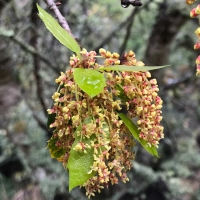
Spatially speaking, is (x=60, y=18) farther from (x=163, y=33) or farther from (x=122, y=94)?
(x=163, y=33)

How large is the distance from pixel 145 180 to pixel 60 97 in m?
1.79

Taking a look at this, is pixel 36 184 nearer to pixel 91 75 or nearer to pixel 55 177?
pixel 55 177

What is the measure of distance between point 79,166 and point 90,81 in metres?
0.16

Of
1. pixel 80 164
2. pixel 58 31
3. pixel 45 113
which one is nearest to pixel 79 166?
pixel 80 164

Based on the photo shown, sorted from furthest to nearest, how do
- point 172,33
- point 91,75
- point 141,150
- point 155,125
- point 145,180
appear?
point 141,150
point 145,180
point 172,33
point 155,125
point 91,75

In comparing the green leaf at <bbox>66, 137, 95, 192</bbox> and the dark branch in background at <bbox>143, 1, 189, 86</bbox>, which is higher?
the green leaf at <bbox>66, 137, 95, 192</bbox>

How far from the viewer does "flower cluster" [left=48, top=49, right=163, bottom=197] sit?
0.57 m

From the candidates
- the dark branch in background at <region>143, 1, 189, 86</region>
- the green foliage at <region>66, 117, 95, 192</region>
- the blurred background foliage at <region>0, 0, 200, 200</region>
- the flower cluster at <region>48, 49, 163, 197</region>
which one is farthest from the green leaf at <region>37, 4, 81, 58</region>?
the dark branch in background at <region>143, 1, 189, 86</region>

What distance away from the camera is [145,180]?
226cm

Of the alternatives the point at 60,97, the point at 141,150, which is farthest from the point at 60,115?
the point at 141,150

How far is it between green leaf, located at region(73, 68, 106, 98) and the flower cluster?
41 millimetres

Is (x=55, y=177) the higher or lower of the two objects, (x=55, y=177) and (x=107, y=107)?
the lower

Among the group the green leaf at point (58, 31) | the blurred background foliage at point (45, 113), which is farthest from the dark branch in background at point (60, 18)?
the blurred background foliage at point (45, 113)

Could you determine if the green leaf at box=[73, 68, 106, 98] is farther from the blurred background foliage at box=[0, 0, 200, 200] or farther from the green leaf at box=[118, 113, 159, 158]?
the blurred background foliage at box=[0, 0, 200, 200]
